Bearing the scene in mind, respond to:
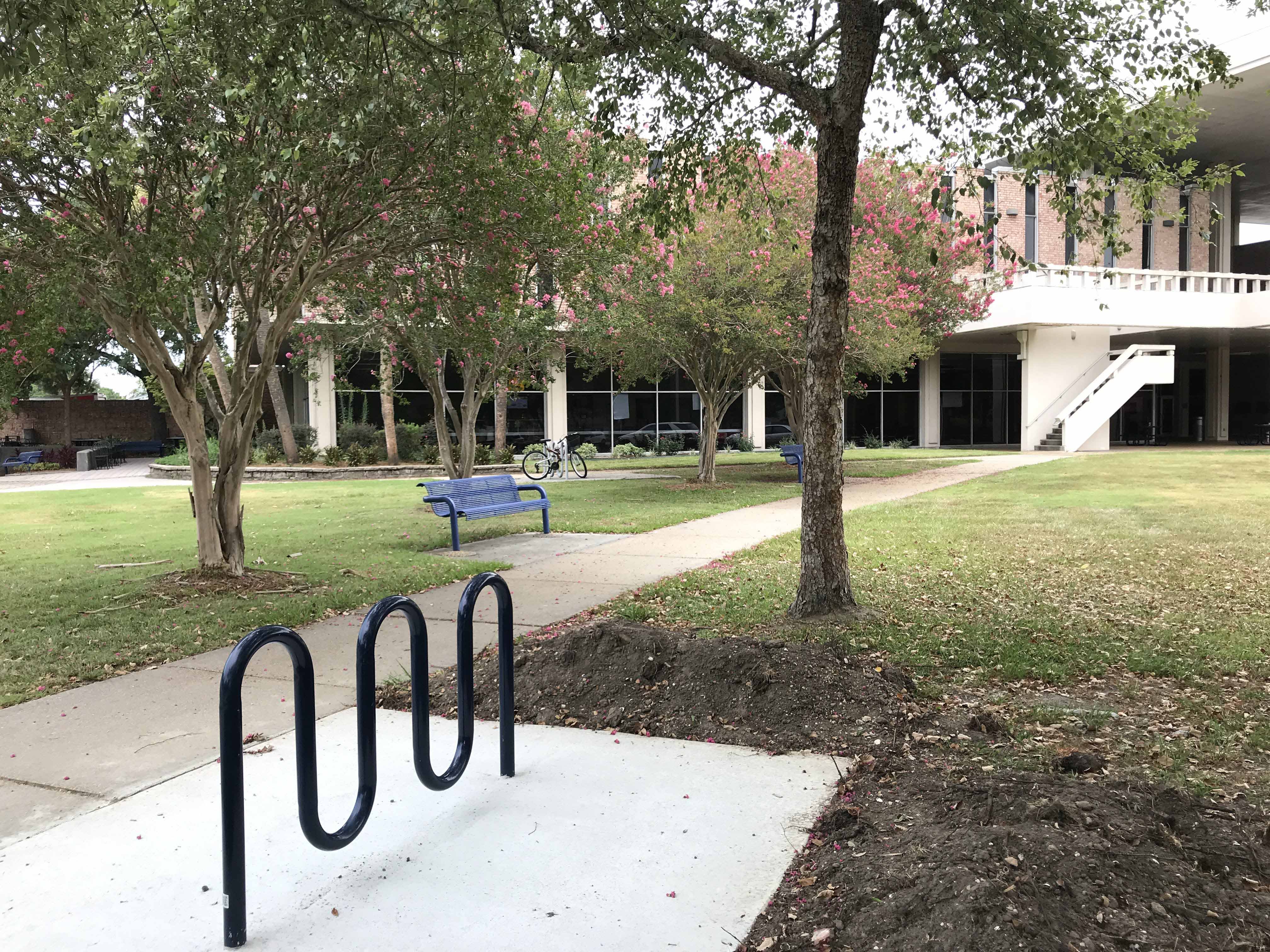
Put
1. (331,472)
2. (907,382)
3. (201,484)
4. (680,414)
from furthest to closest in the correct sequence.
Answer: (907,382)
(680,414)
(331,472)
(201,484)

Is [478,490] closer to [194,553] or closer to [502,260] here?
[194,553]

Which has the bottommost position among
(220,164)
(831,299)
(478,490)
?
(478,490)

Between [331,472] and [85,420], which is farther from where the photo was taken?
[85,420]

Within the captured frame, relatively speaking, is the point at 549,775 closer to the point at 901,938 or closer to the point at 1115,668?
the point at 901,938

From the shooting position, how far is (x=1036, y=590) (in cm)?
802

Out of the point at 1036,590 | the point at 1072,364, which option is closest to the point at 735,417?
the point at 1072,364

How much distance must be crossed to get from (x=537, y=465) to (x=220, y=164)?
1863cm

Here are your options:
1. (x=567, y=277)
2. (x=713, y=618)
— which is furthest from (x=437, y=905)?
(x=567, y=277)

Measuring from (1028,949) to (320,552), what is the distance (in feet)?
32.3

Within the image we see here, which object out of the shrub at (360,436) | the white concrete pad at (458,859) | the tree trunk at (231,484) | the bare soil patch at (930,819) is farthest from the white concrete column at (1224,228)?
the white concrete pad at (458,859)

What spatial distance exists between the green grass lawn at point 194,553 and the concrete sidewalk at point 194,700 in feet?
1.37

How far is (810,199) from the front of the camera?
17984 mm

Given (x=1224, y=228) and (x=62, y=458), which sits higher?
(x=1224, y=228)

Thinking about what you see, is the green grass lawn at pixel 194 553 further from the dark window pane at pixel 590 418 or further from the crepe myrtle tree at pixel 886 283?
the dark window pane at pixel 590 418
